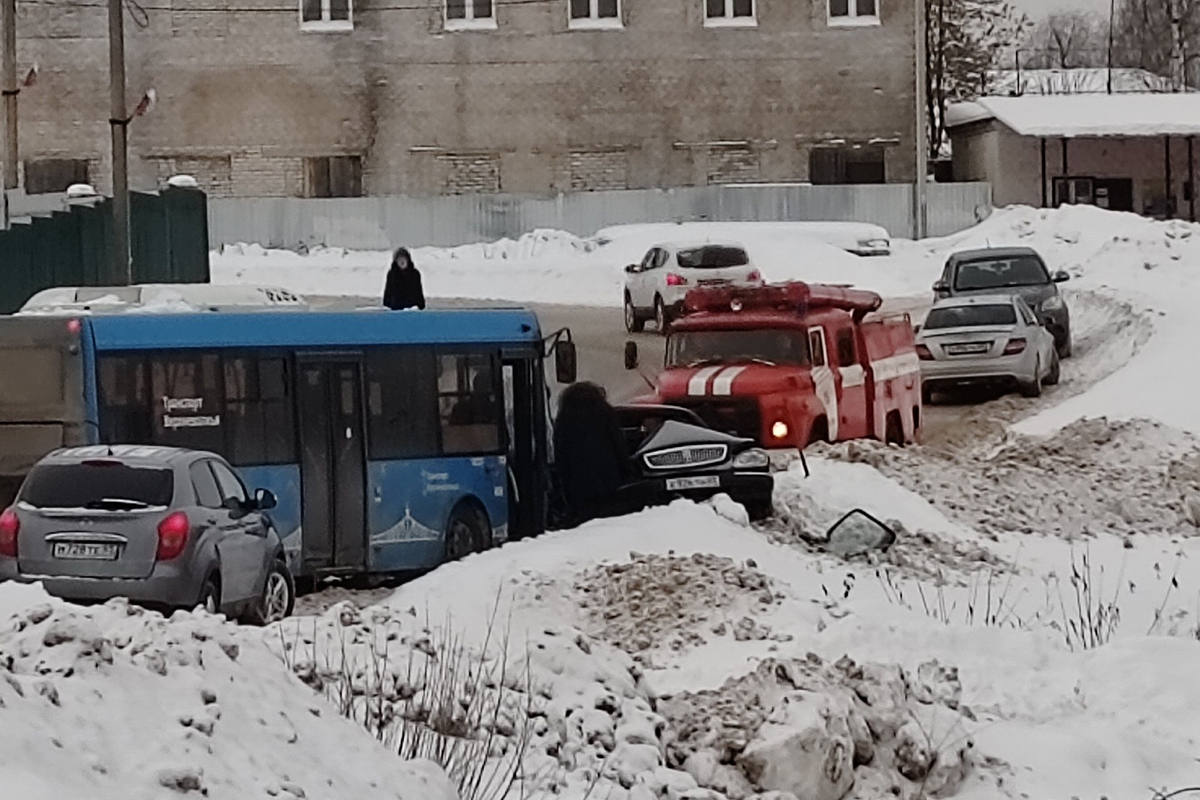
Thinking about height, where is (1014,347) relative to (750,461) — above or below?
above

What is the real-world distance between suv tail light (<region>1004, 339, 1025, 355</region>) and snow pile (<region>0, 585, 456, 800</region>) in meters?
24.3

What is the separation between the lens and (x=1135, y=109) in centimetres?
5866

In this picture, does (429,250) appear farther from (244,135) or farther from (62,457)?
(62,457)

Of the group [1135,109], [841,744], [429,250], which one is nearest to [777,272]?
[429,250]

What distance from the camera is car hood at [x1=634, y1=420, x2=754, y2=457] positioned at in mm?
19781

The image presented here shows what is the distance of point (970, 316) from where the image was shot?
108 feet

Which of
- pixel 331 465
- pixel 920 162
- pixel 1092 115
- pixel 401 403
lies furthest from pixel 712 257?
pixel 331 465

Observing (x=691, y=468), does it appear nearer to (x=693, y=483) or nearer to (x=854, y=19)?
(x=693, y=483)

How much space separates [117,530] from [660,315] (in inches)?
1017

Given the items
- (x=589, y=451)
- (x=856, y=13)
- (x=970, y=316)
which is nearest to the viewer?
(x=589, y=451)

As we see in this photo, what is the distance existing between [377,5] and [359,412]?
141ft

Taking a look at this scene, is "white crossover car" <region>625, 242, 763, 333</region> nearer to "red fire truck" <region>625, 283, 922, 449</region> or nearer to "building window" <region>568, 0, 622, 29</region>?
"red fire truck" <region>625, 283, 922, 449</region>

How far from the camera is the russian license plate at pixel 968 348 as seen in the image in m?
32.2

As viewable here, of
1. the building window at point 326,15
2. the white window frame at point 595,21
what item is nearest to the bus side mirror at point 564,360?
the white window frame at point 595,21
